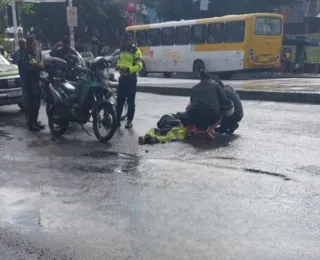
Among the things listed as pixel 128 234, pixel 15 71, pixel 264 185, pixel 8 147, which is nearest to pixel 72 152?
pixel 8 147

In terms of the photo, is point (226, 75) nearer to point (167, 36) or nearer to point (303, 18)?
point (167, 36)

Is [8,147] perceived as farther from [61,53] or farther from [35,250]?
[35,250]

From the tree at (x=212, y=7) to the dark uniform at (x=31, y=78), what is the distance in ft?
108

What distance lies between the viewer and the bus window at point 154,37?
29.9 meters

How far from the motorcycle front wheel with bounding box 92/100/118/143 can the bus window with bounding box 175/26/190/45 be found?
19.1 metres

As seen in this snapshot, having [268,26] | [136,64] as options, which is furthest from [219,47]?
[136,64]

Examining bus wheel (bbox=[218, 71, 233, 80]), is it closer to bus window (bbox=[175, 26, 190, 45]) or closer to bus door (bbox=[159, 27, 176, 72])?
bus window (bbox=[175, 26, 190, 45])

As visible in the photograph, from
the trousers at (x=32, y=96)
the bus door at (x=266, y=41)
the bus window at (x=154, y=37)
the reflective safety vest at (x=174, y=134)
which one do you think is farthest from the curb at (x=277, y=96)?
the bus window at (x=154, y=37)

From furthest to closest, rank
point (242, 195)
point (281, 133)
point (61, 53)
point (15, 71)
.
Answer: point (15, 71), point (61, 53), point (281, 133), point (242, 195)

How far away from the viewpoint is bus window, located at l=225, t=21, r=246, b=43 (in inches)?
966

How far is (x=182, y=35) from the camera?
2838cm

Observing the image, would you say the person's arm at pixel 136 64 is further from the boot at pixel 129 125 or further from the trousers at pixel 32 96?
the trousers at pixel 32 96

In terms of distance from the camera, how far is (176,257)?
4309 millimetres

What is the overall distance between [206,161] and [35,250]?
11.6 feet
